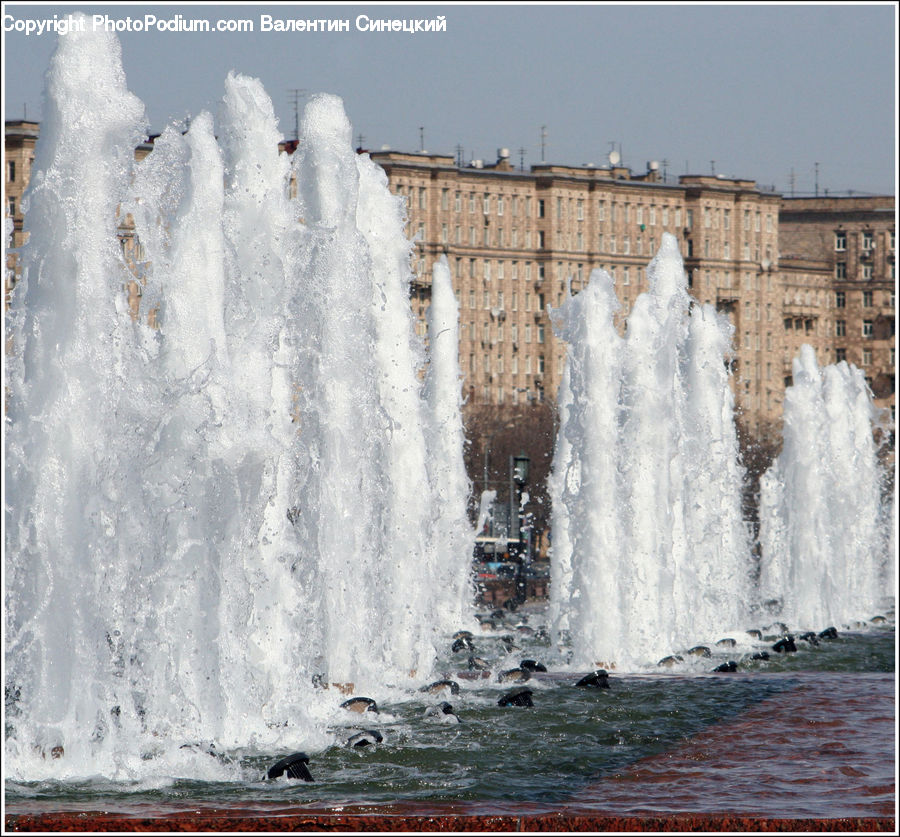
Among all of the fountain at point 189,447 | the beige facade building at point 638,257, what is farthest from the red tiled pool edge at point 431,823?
the beige facade building at point 638,257

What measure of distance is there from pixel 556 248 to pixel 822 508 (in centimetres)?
7882

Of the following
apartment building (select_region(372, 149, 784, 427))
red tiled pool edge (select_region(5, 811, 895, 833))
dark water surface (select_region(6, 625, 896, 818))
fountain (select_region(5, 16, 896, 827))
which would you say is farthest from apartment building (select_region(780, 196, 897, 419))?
red tiled pool edge (select_region(5, 811, 895, 833))

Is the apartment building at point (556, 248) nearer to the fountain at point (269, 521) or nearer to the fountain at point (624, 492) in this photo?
the fountain at point (624, 492)

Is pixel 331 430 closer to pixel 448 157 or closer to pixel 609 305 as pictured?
pixel 609 305

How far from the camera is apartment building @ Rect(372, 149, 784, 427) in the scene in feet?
374

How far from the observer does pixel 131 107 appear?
54.1 ft

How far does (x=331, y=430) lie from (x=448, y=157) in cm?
9257

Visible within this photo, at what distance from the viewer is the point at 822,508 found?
137ft

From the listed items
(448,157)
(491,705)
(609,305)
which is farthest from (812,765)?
(448,157)

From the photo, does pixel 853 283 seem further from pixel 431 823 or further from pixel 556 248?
pixel 431 823

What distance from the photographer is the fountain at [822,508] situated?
4059cm

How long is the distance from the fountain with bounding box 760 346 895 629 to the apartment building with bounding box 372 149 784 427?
196 feet

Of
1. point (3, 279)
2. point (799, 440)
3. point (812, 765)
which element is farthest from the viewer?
point (799, 440)

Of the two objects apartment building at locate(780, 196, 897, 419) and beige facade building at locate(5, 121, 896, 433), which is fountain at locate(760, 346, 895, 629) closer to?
beige facade building at locate(5, 121, 896, 433)
